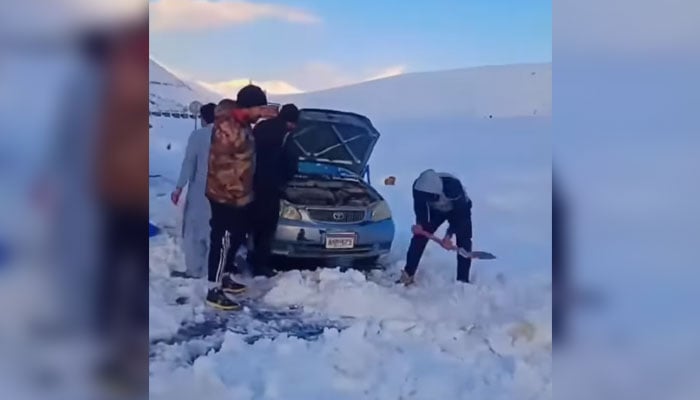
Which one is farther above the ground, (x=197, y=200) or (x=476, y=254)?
(x=197, y=200)

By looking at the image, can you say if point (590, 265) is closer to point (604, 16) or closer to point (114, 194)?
point (604, 16)

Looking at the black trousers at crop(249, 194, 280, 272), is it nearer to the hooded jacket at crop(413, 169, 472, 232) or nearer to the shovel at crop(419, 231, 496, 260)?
the hooded jacket at crop(413, 169, 472, 232)

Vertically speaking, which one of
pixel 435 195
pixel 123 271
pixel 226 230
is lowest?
pixel 123 271

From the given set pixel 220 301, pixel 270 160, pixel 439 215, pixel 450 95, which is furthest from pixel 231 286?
pixel 450 95

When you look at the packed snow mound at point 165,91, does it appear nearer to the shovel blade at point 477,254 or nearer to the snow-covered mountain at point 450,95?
the snow-covered mountain at point 450,95

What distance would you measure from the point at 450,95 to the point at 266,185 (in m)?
0.59

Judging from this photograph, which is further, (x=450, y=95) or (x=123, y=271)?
(x=450, y=95)

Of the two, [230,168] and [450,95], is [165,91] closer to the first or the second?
[230,168]

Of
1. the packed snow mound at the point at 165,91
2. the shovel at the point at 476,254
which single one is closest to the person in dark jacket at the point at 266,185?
the packed snow mound at the point at 165,91

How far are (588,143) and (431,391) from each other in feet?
2.77

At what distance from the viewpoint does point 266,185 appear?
254 centimetres

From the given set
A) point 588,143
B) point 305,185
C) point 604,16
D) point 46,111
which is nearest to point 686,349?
point 588,143

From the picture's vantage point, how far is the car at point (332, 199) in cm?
255

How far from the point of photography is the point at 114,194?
246 cm
